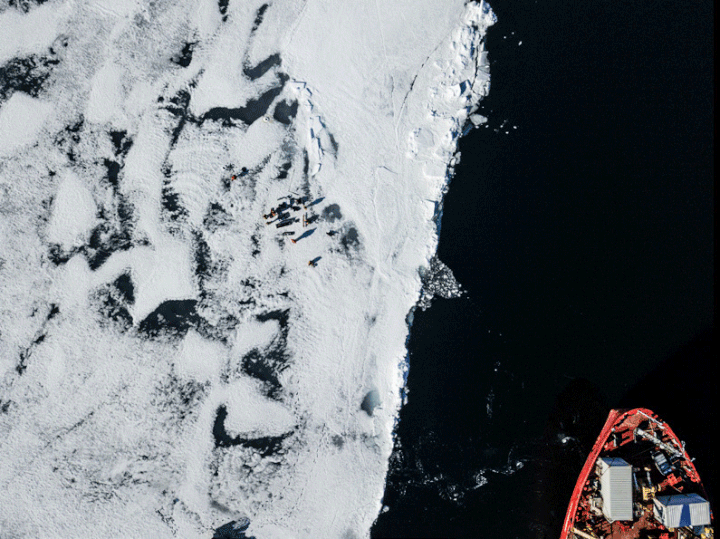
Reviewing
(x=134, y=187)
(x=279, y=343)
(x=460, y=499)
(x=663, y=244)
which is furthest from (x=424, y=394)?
(x=134, y=187)

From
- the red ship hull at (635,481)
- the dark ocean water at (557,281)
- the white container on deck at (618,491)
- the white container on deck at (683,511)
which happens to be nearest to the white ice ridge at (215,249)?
the dark ocean water at (557,281)

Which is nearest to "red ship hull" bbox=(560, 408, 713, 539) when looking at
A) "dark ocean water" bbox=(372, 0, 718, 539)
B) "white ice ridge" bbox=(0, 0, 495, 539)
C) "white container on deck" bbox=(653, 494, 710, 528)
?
"white container on deck" bbox=(653, 494, 710, 528)

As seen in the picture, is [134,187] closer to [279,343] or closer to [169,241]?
[169,241]

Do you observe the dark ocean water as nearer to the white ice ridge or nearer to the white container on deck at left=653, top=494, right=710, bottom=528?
the white ice ridge

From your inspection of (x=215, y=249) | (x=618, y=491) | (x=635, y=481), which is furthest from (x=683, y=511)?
(x=215, y=249)

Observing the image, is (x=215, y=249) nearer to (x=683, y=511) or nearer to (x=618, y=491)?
(x=618, y=491)
